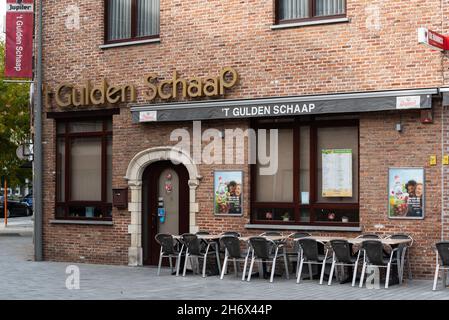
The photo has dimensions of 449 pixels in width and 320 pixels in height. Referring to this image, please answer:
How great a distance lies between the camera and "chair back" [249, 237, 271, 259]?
14.4 metres

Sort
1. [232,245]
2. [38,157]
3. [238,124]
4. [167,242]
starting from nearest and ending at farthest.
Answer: [232,245] < [167,242] < [238,124] < [38,157]

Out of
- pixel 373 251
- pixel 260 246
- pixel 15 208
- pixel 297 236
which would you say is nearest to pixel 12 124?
pixel 15 208

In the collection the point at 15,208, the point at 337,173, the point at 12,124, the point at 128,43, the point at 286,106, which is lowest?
the point at 15,208

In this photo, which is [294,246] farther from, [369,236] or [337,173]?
[337,173]

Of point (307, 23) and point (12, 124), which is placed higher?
point (307, 23)

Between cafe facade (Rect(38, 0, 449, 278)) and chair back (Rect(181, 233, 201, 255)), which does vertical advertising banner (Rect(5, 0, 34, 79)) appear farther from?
chair back (Rect(181, 233, 201, 255))

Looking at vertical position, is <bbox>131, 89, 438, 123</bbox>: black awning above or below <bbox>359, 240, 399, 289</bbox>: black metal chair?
above

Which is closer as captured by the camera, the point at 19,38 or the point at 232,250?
the point at 232,250

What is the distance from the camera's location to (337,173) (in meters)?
15.4

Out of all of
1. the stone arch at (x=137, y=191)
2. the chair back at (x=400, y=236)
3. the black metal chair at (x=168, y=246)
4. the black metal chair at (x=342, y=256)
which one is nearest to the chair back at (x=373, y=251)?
the black metal chair at (x=342, y=256)

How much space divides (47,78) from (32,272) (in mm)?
4917

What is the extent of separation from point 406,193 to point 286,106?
277cm

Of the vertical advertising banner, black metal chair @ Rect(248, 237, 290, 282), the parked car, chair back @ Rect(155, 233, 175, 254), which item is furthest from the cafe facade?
the parked car

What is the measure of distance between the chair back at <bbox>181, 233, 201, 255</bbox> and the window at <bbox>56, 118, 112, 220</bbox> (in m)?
3.35
